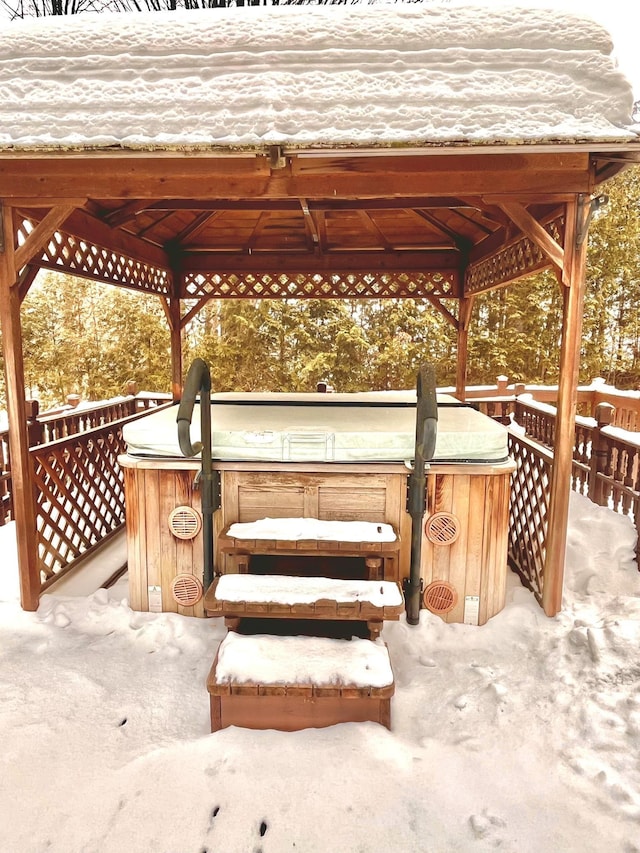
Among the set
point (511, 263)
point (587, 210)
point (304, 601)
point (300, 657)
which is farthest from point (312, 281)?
point (300, 657)

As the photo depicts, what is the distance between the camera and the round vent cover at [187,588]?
3256 mm

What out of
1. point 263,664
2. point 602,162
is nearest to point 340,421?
point 263,664

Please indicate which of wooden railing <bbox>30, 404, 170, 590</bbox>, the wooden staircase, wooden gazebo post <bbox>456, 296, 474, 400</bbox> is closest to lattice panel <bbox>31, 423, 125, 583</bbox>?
wooden railing <bbox>30, 404, 170, 590</bbox>

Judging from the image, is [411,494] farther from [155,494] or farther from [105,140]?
[105,140]

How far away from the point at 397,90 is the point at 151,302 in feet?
43.4

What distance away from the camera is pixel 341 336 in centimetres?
1365

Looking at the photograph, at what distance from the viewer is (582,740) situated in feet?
7.13

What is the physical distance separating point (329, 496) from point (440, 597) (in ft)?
2.95

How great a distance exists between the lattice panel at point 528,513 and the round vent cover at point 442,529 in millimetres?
616

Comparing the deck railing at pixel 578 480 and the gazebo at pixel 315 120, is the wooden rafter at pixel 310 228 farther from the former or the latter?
the deck railing at pixel 578 480

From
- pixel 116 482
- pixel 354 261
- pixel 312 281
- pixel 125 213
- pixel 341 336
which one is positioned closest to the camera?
pixel 125 213

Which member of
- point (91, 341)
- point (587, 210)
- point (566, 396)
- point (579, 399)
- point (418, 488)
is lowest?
point (418, 488)

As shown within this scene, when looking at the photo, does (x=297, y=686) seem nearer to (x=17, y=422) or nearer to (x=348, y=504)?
(x=348, y=504)

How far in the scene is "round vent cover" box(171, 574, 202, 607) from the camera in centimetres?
326
